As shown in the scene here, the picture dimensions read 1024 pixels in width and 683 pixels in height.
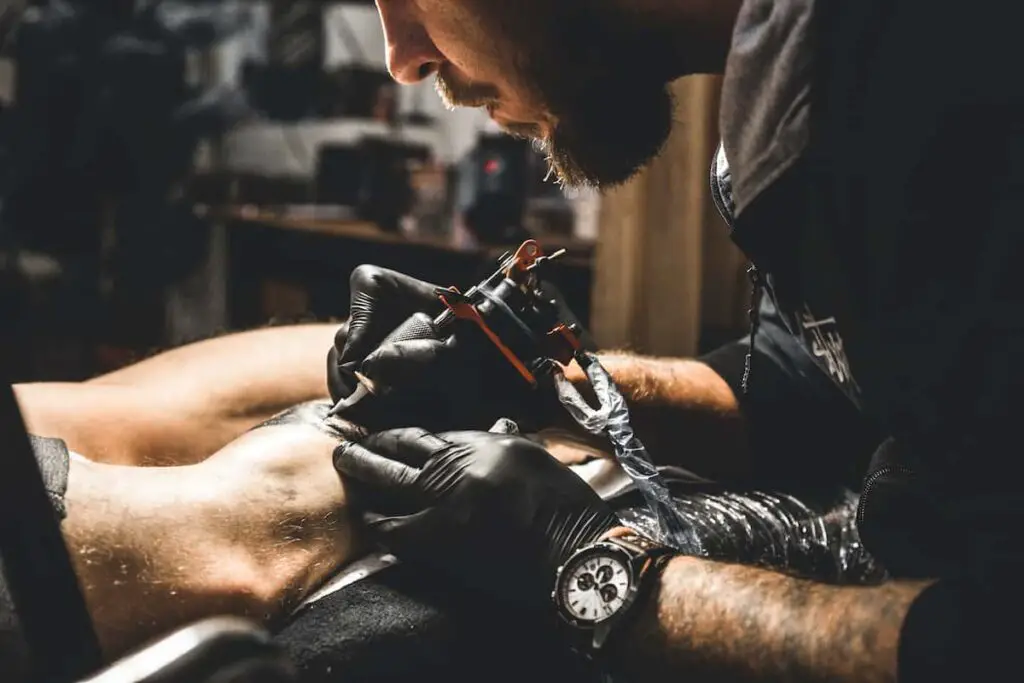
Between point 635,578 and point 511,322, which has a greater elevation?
point 511,322

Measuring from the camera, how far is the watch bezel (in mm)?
890

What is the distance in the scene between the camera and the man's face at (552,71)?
1053 mm

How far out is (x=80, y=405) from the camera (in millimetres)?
1203

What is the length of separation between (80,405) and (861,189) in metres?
0.92

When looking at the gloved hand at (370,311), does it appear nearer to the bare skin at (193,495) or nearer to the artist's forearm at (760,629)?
the bare skin at (193,495)

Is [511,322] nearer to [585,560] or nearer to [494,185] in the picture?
[585,560]

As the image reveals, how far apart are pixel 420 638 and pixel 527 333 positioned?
0.33 metres

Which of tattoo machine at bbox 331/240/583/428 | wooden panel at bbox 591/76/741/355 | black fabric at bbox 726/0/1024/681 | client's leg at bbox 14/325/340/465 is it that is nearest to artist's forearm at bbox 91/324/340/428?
client's leg at bbox 14/325/340/465

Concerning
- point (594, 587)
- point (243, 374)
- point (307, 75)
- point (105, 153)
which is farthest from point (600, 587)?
point (307, 75)

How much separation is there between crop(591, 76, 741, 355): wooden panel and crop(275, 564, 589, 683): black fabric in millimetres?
863

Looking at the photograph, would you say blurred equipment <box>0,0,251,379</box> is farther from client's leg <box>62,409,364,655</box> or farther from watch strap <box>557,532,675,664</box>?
watch strap <box>557,532,675,664</box>

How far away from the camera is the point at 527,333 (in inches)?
41.5

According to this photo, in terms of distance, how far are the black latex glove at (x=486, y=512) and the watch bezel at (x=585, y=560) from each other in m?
0.01

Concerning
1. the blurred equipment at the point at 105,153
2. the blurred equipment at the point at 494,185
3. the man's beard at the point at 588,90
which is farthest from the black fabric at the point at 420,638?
the blurred equipment at the point at 105,153
